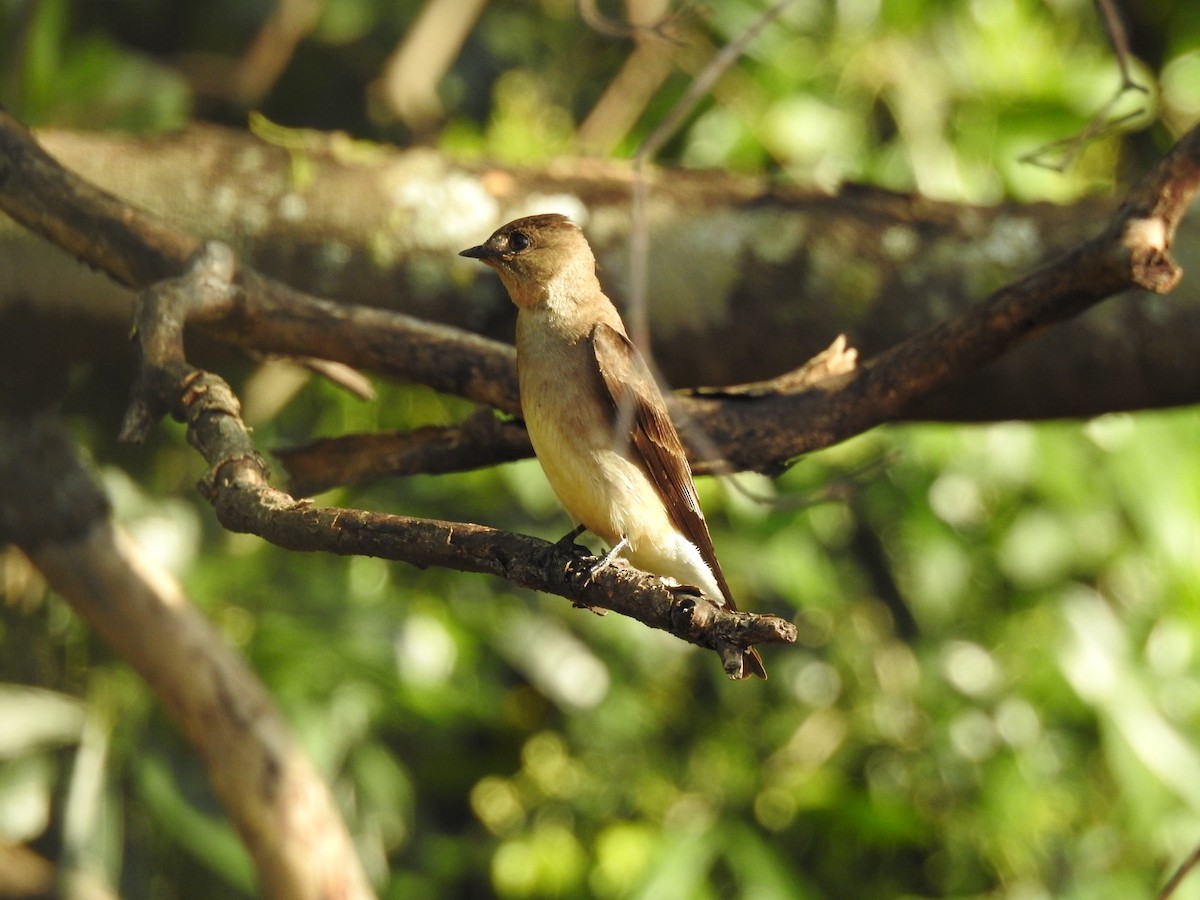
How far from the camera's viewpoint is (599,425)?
9.67 ft

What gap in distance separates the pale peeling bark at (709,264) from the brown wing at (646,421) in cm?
58

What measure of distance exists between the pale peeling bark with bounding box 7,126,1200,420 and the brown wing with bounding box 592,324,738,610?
1.92 ft

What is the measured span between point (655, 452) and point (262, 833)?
135cm

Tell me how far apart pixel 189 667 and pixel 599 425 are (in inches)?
49.4

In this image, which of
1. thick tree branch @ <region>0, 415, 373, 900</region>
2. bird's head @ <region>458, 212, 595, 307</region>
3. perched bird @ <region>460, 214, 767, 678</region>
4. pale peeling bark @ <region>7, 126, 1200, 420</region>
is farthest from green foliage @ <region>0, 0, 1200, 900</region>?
bird's head @ <region>458, 212, 595, 307</region>

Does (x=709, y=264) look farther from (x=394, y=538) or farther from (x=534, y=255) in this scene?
(x=394, y=538)

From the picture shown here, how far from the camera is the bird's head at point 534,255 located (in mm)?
3160

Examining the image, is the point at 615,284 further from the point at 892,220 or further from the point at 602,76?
the point at 602,76

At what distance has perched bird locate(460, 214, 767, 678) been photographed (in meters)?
2.91

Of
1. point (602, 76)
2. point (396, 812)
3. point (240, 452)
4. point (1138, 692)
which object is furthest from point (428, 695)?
point (602, 76)

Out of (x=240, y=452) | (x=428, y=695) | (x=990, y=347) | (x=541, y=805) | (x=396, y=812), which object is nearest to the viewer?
(x=240, y=452)

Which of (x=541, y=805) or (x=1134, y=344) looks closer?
(x=1134, y=344)

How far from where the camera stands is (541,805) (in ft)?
15.1

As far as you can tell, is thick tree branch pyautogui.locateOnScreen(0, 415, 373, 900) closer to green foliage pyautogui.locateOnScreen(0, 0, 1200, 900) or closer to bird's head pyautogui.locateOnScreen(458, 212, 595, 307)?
green foliage pyautogui.locateOnScreen(0, 0, 1200, 900)
